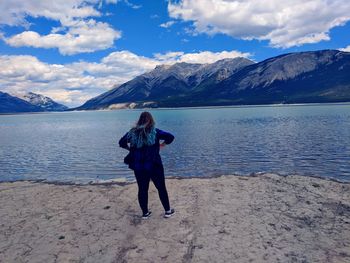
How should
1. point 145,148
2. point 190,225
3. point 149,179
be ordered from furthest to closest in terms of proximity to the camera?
point 149,179 → point 190,225 → point 145,148

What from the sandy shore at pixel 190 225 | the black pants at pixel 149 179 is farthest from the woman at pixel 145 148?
the sandy shore at pixel 190 225

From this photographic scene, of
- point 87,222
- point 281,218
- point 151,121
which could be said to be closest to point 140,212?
point 87,222

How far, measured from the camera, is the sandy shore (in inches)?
390

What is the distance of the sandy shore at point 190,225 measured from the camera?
990 centimetres

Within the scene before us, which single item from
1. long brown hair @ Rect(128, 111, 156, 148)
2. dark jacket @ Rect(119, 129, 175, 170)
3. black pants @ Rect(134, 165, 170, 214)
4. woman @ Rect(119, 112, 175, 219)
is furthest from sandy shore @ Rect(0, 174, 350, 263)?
long brown hair @ Rect(128, 111, 156, 148)

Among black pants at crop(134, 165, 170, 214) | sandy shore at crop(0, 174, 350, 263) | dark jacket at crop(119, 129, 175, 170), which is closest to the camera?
sandy shore at crop(0, 174, 350, 263)

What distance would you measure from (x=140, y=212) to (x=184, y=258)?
4.69 meters

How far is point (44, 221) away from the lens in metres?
13.4

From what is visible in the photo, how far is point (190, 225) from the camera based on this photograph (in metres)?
11.9

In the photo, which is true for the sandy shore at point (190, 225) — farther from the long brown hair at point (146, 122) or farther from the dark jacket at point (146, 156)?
the long brown hair at point (146, 122)

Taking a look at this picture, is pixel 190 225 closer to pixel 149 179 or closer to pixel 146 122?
pixel 149 179

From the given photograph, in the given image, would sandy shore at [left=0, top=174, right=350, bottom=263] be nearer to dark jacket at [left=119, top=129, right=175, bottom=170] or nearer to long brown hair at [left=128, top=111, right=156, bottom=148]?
dark jacket at [left=119, top=129, right=175, bottom=170]

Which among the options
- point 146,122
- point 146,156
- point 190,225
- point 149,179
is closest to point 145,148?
point 146,156

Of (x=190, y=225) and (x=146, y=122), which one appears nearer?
(x=146, y=122)
